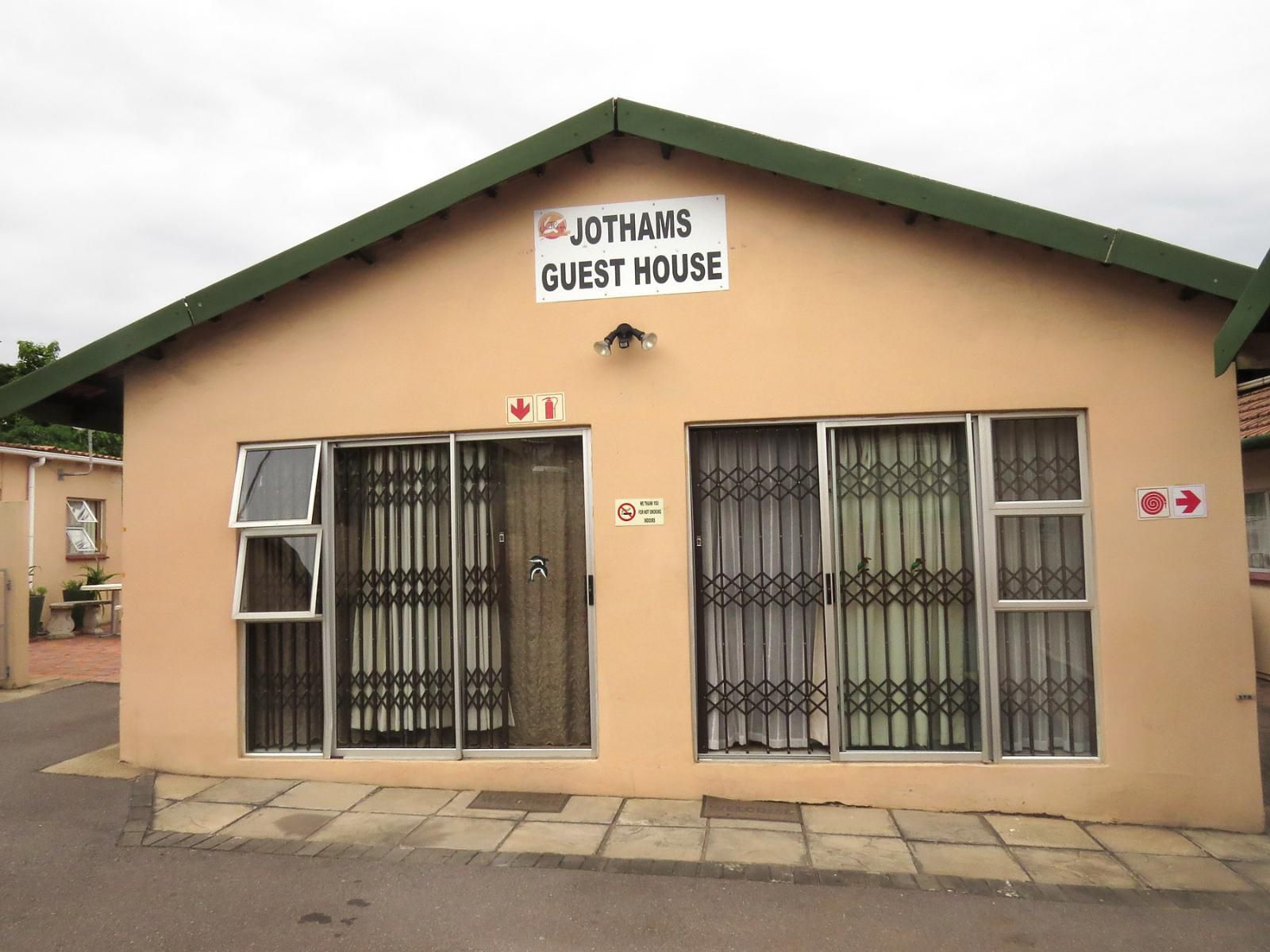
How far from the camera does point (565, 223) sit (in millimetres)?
6020

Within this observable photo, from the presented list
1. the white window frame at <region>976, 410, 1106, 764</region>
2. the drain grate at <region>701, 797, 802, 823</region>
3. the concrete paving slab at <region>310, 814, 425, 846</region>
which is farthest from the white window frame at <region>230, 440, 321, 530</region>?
the white window frame at <region>976, 410, 1106, 764</region>

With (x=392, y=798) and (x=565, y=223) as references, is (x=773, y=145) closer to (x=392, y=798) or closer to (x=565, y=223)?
(x=565, y=223)

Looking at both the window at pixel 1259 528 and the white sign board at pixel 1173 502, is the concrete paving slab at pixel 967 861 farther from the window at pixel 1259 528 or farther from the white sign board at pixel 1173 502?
the window at pixel 1259 528

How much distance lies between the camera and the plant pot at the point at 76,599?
15.0 metres

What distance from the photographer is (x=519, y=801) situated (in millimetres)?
5668

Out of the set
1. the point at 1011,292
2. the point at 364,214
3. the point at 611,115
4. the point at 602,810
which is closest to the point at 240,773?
the point at 602,810

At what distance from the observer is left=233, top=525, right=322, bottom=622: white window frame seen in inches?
243

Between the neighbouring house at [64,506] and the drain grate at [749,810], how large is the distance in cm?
1198

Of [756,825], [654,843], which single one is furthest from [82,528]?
[756,825]

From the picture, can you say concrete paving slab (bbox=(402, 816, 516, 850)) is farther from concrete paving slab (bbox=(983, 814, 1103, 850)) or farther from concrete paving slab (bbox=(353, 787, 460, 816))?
concrete paving slab (bbox=(983, 814, 1103, 850))

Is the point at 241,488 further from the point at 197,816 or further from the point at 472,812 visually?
the point at 472,812

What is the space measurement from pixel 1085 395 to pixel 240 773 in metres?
6.25

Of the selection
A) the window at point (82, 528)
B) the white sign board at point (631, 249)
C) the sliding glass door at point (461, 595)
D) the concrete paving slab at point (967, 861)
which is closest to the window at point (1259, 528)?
the concrete paving slab at point (967, 861)

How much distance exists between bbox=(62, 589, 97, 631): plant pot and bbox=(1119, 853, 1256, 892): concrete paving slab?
15950 millimetres
